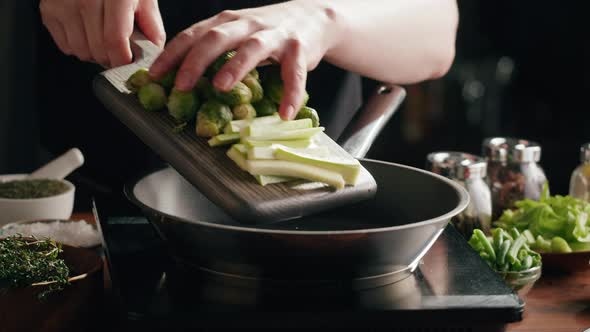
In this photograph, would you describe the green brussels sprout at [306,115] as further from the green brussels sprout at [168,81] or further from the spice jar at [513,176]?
the spice jar at [513,176]

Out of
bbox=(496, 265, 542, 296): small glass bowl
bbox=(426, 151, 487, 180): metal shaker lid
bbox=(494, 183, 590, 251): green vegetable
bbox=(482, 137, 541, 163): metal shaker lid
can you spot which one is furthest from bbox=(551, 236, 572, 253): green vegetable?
bbox=(482, 137, 541, 163): metal shaker lid

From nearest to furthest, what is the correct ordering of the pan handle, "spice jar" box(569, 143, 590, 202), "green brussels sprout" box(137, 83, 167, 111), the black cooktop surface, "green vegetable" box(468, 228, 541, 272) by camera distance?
the black cooktop surface < "green brussels sprout" box(137, 83, 167, 111) < "green vegetable" box(468, 228, 541, 272) < the pan handle < "spice jar" box(569, 143, 590, 202)

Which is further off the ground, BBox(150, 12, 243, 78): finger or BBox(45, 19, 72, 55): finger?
BBox(150, 12, 243, 78): finger

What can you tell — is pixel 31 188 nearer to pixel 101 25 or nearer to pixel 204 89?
pixel 101 25

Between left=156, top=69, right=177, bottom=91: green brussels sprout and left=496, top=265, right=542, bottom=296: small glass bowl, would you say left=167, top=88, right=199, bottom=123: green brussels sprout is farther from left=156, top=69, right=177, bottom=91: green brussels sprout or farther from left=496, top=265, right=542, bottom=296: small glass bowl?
left=496, top=265, right=542, bottom=296: small glass bowl

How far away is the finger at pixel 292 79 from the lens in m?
1.07

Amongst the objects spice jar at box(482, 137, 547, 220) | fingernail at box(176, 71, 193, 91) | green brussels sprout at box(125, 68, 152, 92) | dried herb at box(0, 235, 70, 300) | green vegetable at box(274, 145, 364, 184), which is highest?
fingernail at box(176, 71, 193, 91)

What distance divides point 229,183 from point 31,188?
0.72 meters

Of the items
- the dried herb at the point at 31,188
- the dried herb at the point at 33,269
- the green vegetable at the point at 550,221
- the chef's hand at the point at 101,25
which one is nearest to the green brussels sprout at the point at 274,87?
the chef's hand at the point at 101,25

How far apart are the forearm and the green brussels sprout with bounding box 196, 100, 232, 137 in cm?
42

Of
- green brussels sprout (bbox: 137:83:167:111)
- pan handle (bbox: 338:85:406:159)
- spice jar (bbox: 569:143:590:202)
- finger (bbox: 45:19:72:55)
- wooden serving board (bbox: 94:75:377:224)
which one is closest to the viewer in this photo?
wooden serving board (bbox: 94:75:377:224)

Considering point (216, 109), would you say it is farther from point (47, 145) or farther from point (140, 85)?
point (47, 145)

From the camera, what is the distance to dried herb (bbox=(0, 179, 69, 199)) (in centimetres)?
154

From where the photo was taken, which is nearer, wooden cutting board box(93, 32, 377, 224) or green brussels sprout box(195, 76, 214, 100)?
wooden cutting board box(93, 32, 377, 224)
